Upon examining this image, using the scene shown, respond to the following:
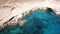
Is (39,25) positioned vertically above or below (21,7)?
below

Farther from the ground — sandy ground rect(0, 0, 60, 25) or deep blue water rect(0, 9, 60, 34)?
sandy ground rect(0, 0, 60, 25)

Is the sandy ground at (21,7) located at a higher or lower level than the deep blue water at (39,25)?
higher

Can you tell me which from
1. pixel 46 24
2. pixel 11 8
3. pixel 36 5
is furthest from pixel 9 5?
pixel 46 24

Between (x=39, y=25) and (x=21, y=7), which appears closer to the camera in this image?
(x=39, y=25)

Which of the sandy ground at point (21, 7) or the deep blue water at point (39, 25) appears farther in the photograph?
the sandy ground at point (21, 7)

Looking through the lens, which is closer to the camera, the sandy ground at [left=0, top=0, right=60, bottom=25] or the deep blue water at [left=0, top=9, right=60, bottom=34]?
the deep blue water at [left=0, top=9, right=60, bottom=34]
